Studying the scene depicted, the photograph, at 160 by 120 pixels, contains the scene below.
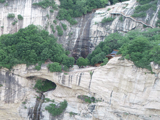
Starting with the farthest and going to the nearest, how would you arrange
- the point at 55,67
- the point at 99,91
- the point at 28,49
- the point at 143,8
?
the point at 143,8 < the point at 28,49 < the point at 55,67 < the point at 99,91

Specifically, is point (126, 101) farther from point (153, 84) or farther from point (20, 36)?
point (20, 36)

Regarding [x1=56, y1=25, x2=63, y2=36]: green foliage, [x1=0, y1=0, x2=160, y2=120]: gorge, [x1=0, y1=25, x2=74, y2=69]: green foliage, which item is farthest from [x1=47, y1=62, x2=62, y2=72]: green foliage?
[x1=56, y1=25, x2=63, y2=36]: green foliage

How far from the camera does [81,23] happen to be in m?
25.6

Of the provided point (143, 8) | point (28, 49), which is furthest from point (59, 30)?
point (143, 8)

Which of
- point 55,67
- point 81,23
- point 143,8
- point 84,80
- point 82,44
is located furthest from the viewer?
point 81,23

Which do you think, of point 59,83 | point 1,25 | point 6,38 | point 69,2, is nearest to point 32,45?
point 6,38


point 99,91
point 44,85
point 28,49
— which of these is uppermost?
point 28,49

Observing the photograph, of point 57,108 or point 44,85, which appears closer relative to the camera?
point 57,108

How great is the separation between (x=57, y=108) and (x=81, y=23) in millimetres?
11210

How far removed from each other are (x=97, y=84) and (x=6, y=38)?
31.2ft

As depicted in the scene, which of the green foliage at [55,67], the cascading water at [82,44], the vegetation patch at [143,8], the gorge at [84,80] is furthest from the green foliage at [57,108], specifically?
the vegetation patch at [143,8]

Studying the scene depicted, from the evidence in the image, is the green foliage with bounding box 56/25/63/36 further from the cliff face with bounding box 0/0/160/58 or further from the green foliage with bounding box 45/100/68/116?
the green foliage with bounding box 45/100/68/116

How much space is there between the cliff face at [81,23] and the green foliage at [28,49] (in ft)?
13.2

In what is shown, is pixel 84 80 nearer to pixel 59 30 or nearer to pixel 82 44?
pixel 82 44
